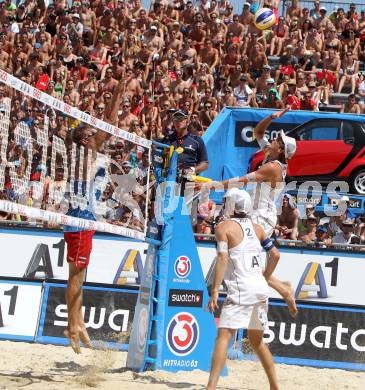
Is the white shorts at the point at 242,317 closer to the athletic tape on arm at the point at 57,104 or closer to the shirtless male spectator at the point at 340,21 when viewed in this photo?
the athletic tape on arm at the point at 57,104

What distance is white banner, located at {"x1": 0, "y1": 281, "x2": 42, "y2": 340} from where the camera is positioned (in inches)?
433

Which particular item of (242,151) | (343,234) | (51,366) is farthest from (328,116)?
(51,366)

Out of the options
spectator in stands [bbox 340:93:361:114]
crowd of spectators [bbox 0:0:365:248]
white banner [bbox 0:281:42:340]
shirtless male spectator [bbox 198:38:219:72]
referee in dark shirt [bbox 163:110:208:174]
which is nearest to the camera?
referee in dark shirt [bbox 163:110:208:174]

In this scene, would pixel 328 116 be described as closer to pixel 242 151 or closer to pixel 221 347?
pixel 242 151

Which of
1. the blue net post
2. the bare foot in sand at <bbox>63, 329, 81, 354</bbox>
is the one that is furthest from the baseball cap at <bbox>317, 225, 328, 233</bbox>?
the bare foot in sand at <bbox>63, 329, 81, 354</bbox>

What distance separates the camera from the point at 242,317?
25.6 feet

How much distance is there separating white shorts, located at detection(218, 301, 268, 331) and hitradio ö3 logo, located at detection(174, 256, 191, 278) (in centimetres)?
135

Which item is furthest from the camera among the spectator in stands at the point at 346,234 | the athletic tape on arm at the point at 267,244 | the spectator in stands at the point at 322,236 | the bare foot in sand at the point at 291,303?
the spectator in stands at the point at 346,234

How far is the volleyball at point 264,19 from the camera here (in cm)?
1872

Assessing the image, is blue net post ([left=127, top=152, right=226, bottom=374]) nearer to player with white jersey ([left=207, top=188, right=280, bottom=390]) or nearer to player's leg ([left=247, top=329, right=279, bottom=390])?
player with white jersey ([left=207, top=188, right=280, bottom=390])

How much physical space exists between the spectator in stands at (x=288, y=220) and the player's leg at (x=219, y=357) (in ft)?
21.5

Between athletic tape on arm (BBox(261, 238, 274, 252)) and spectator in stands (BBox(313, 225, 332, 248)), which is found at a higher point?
spectator in stands (BBox(313, 225, 332, 248))

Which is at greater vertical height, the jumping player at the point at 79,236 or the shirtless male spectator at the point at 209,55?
the shirtless male spectator at the point at 209,55

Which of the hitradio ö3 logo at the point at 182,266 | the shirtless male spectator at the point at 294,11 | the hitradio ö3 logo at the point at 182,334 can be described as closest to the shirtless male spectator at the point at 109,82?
the shirtless male spectator at the point at 294,11
